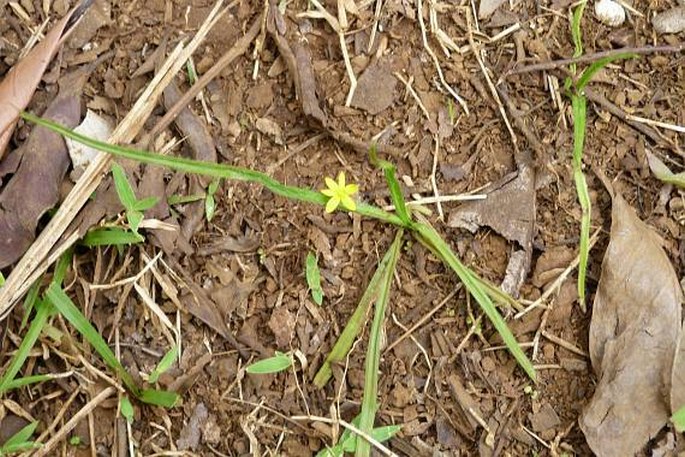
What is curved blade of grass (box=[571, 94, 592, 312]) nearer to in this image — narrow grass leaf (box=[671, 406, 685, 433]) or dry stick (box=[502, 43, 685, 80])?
dry stick (box=[502, 43, 685, 80])

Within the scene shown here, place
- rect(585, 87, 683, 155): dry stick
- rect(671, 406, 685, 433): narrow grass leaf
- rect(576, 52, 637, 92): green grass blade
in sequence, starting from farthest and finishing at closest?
rect(585, 87, 683, 155): dry stick < rect(576, 52, 637, 92): green grass blade < rect(671, 406, 685, 433): narrow grass leaf

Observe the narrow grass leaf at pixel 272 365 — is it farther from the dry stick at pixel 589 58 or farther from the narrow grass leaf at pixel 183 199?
the dry stick at pixel 589 58

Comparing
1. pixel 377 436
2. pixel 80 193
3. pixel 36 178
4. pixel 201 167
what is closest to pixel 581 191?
pixel 377 436

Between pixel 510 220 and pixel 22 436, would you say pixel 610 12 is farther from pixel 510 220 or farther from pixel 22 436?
pixel 22 436

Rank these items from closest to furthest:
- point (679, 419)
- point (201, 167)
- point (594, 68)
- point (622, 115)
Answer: point (201, 167) < point (679, 419) < point (594, 68) < point (622, 115)

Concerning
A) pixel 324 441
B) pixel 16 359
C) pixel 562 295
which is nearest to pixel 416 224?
pixel 562 295

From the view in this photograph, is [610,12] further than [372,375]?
Yes

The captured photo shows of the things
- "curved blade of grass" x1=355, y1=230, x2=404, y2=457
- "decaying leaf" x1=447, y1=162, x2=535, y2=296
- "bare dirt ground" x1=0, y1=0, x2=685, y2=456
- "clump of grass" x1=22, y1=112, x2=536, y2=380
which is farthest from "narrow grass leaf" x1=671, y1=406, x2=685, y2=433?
"curved blade of grass" x1=355, y1=230, x2=404, y2=457
